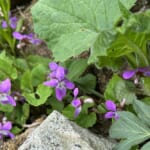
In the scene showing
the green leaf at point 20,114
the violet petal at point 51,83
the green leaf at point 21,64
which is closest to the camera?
the violet petal at point 51,83

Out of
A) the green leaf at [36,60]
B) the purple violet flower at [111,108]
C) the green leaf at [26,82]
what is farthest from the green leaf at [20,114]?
the purple violet flower at [111,108]

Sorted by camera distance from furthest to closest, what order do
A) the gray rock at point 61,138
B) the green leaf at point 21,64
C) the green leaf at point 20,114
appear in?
the green leaf at point 21,64 < the green leaf at point 20,114 < the gray rock at point 61,138

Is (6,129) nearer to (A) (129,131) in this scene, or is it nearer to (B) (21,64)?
(B) (21,64)

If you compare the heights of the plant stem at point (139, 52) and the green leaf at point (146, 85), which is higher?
the plant stem at point (139, 52)

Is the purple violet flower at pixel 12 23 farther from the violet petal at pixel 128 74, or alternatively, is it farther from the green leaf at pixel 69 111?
the violet petal at pixel 128 74

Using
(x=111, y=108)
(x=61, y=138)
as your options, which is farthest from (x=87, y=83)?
(x=61, y=138)

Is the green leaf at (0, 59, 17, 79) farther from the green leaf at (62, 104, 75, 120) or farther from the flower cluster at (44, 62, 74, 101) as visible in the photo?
the green leaf at (62, 104, 75, 120)

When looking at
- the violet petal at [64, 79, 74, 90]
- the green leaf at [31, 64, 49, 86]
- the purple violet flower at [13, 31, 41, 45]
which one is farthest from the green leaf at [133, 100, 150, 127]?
the purple violet flower at [13, 31, 41, 45]

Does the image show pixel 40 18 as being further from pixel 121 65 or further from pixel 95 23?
pixel 121 65
